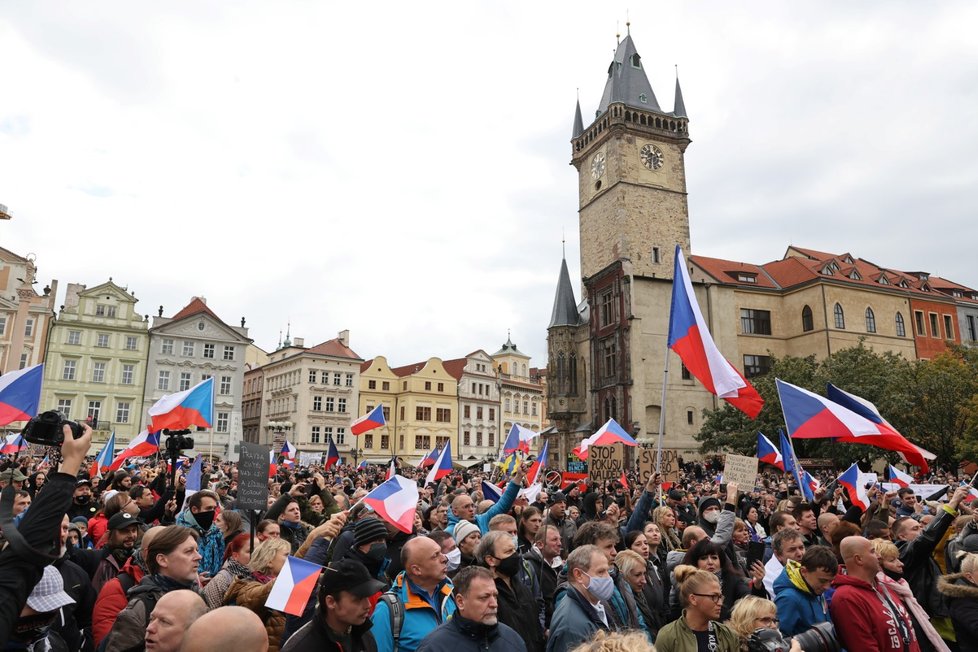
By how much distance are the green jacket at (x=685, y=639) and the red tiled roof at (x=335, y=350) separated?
65.4 metres

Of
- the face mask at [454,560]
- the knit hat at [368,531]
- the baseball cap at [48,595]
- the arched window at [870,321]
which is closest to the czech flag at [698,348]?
the face mask at [454,560]

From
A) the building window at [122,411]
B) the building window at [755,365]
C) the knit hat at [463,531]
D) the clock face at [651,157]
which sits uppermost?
the clock face at [651,157]

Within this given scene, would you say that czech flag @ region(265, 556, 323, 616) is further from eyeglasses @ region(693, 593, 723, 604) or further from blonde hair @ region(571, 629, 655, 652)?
eyeglasses @ region(693, 593, 723, 604)

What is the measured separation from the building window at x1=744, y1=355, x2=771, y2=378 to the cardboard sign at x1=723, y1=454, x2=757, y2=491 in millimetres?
45385

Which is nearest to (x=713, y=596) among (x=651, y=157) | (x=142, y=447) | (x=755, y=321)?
(x=142, y=447)

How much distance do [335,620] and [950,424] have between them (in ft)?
130

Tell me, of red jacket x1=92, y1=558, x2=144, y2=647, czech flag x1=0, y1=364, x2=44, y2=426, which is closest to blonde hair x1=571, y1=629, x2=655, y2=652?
red jacket x1=92, y1=558, x2=144, y2=647

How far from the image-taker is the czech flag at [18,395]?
1276cm

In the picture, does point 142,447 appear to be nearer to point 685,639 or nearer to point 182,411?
point 182,411

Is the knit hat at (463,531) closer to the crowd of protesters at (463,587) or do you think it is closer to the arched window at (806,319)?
the crowd of protesters at (463,587)

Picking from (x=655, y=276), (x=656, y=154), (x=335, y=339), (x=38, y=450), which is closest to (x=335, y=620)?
(x=38, y=450)

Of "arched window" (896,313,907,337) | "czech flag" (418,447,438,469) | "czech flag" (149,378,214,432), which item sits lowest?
"czech flag" (418,447,438,469)

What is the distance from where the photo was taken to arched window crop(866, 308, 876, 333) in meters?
53.2

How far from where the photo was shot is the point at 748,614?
4.37m
